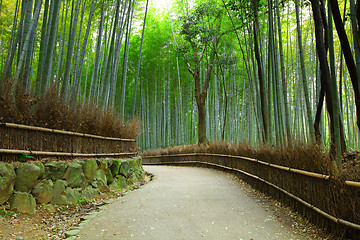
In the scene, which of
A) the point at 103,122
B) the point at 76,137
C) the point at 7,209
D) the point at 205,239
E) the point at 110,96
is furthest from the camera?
the point at 110,96

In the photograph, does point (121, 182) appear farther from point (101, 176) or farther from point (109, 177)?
point (101, 176)

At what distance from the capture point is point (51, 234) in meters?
2.45

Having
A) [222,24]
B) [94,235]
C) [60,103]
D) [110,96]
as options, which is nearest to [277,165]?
[94,235]

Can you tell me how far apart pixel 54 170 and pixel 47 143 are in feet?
1.26

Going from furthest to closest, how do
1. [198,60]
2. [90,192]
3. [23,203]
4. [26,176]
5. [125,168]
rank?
[198,60], [125,168], [90,192], [26,176], [23,203]

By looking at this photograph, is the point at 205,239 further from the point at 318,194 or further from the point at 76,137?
the point at 76,137

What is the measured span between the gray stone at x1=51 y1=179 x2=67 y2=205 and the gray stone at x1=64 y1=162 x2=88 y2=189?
15 cm

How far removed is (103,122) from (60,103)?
134cm

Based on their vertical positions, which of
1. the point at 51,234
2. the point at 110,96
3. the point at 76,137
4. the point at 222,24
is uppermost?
the point at 222,24

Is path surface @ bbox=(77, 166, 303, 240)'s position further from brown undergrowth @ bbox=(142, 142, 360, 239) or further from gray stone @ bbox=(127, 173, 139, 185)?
gray stone @ bbox=(127, 173, 139, 185)

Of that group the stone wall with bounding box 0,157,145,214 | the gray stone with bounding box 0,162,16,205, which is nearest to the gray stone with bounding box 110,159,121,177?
the stone wall with bounding box 0,157,145,214

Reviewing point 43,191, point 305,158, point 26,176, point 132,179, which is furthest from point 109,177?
point 305,158

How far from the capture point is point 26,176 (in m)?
2.79

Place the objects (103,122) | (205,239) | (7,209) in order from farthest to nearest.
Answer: (103,122) < (7,209) < (205,239)
